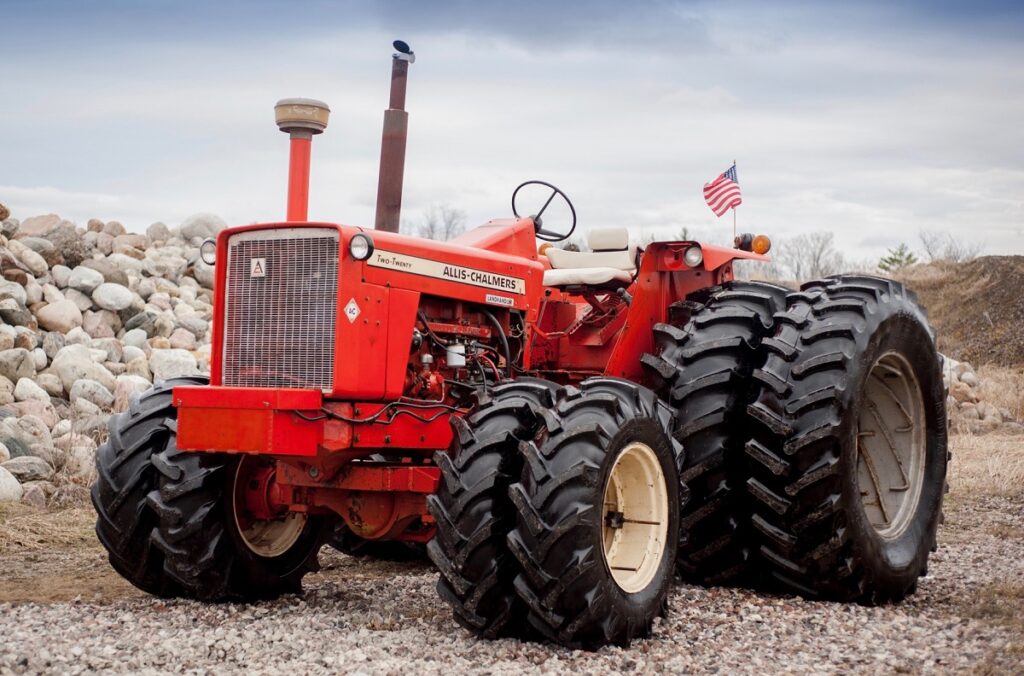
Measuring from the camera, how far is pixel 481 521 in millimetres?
4891

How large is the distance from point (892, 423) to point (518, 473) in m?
3.11

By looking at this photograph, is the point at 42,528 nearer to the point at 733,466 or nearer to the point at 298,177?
the point at 298,177

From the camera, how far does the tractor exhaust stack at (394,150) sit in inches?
345

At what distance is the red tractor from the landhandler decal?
1cm

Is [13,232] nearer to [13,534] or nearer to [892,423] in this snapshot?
[13,534]

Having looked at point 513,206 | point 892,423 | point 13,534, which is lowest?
point 13,534

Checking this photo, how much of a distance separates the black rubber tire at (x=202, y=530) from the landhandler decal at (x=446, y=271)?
4.41 feet

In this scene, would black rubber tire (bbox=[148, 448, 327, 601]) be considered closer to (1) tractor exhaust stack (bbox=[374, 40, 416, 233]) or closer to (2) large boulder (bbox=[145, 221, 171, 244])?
(1) tractor exhaust stack (bbox=[374, 40, 416, 233])

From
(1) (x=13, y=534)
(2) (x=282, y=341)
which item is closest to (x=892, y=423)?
(2) (x=282, y=341)

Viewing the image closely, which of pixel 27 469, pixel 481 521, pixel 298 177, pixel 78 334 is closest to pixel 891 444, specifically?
pixel 481 521

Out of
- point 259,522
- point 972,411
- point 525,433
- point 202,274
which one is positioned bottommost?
point 259,522

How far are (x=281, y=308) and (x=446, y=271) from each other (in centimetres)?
85

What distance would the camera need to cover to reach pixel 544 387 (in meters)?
5.31

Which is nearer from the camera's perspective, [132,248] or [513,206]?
[513,206]
